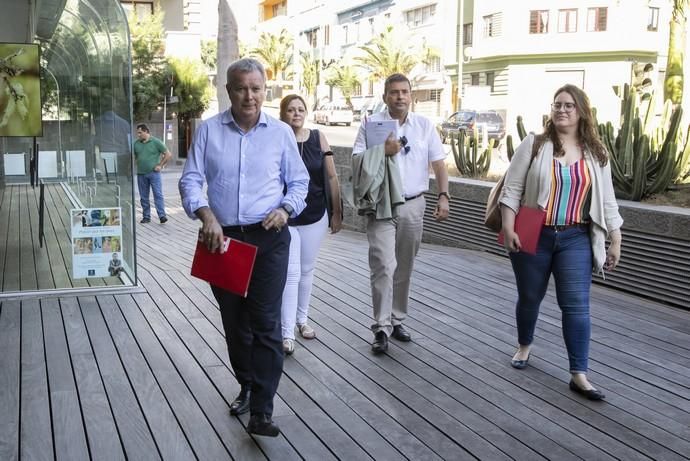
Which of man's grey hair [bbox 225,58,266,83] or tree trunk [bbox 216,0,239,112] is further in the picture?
tree trunk [bbox 216,0,239,112]

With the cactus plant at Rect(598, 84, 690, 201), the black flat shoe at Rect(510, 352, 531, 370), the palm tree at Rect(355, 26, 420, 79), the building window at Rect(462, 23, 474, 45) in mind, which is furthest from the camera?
the palm tree at Rect(355, 26, 420, 79)

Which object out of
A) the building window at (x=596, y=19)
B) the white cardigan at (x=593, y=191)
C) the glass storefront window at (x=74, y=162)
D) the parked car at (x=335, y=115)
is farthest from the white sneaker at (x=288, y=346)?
the building window at (x=596, y=19)

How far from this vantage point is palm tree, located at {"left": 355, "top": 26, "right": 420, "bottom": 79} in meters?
56.9

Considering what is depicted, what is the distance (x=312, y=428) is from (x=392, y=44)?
5468cm

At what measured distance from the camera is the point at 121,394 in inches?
180

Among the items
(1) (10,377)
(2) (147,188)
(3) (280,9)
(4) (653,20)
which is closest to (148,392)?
(1) (10,377)

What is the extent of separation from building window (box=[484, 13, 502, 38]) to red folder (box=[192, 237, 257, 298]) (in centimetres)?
4773

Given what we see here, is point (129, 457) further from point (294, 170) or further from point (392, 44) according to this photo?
Result: point (392, 44)

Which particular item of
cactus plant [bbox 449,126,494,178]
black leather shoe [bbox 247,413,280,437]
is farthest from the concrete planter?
cactus plant [bbox 449,126,494,178]

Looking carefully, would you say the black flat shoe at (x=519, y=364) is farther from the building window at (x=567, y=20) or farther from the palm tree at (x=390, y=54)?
the palm tree at (x=390, y=54)

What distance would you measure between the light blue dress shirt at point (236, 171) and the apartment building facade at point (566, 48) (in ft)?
145

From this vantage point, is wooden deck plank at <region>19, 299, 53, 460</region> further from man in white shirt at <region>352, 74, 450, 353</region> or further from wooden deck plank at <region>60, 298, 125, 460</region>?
man in white shirt at <region>352, 74, 450, 353</region>

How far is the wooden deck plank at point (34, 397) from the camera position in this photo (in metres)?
3.86

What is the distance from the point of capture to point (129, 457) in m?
3.73
